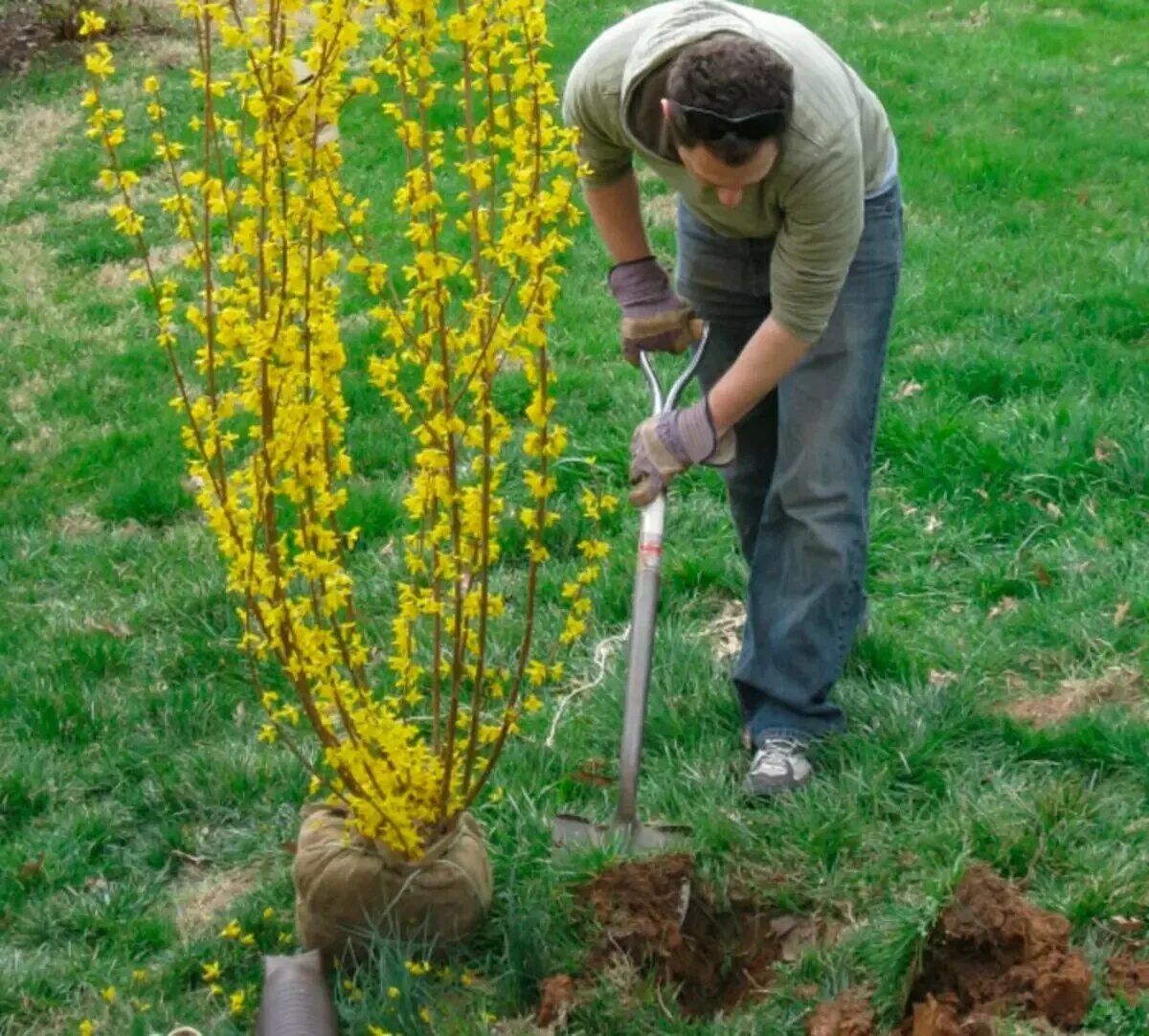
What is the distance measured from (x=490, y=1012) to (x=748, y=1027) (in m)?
0.50

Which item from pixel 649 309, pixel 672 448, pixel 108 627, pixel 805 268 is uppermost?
pixel 805 268

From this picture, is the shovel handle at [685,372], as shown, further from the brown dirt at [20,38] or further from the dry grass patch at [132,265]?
the brown dirt at [20,38]

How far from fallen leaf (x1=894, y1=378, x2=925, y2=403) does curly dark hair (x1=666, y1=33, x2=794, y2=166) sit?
2.98 meters

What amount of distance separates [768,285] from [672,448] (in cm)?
49

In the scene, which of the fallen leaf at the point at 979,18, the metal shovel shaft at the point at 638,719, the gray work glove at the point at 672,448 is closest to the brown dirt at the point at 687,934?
the metal shovel shaft at the point at 638,719

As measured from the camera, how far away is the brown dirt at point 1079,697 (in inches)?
166

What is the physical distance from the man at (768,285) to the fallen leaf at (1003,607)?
27.5 inches

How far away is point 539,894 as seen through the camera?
141 inches

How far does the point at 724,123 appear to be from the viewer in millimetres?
3068

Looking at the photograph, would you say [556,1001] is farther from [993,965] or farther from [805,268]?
[805,268]

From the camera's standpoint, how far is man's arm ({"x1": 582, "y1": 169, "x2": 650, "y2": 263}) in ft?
13.1

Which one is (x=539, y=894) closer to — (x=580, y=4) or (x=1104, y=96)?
(x=1104, y=96)

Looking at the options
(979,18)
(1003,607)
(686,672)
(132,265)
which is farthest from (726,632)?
(979,18)

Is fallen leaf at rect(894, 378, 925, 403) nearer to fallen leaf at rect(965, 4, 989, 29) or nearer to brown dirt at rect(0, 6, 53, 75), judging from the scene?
fallen leaf at rect(965, 4, 989, 29)
